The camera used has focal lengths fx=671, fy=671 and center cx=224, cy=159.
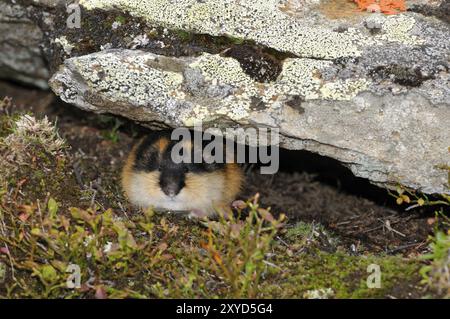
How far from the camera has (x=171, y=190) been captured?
5957 mm

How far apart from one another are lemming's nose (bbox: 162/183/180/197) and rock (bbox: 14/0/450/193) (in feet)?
1.84

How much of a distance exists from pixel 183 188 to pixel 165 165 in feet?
0.88

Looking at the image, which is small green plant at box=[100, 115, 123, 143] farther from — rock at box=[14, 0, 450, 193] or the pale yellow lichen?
the pale yellow lichen

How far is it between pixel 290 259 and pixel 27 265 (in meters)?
2.00

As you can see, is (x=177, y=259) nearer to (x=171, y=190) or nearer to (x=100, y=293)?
(x=100, y=293)

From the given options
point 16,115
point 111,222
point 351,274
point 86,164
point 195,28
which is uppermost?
point 195,28

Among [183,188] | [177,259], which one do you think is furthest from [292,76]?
[177,259]

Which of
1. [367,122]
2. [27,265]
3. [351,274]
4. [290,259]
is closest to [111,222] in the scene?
[27,265]

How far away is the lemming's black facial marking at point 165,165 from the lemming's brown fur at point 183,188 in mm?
13

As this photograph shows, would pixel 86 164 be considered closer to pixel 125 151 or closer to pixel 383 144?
pixel 125 151

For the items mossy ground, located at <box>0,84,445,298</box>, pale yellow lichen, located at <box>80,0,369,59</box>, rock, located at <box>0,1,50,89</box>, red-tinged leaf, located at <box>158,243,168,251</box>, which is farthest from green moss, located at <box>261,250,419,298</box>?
rock, located at <box>0,1,50,89</box>

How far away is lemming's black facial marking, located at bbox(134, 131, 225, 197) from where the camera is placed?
5.99m

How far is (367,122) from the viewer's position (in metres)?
5.46

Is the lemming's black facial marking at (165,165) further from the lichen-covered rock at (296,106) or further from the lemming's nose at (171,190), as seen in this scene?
the lichen-covered rock at (296,106)
